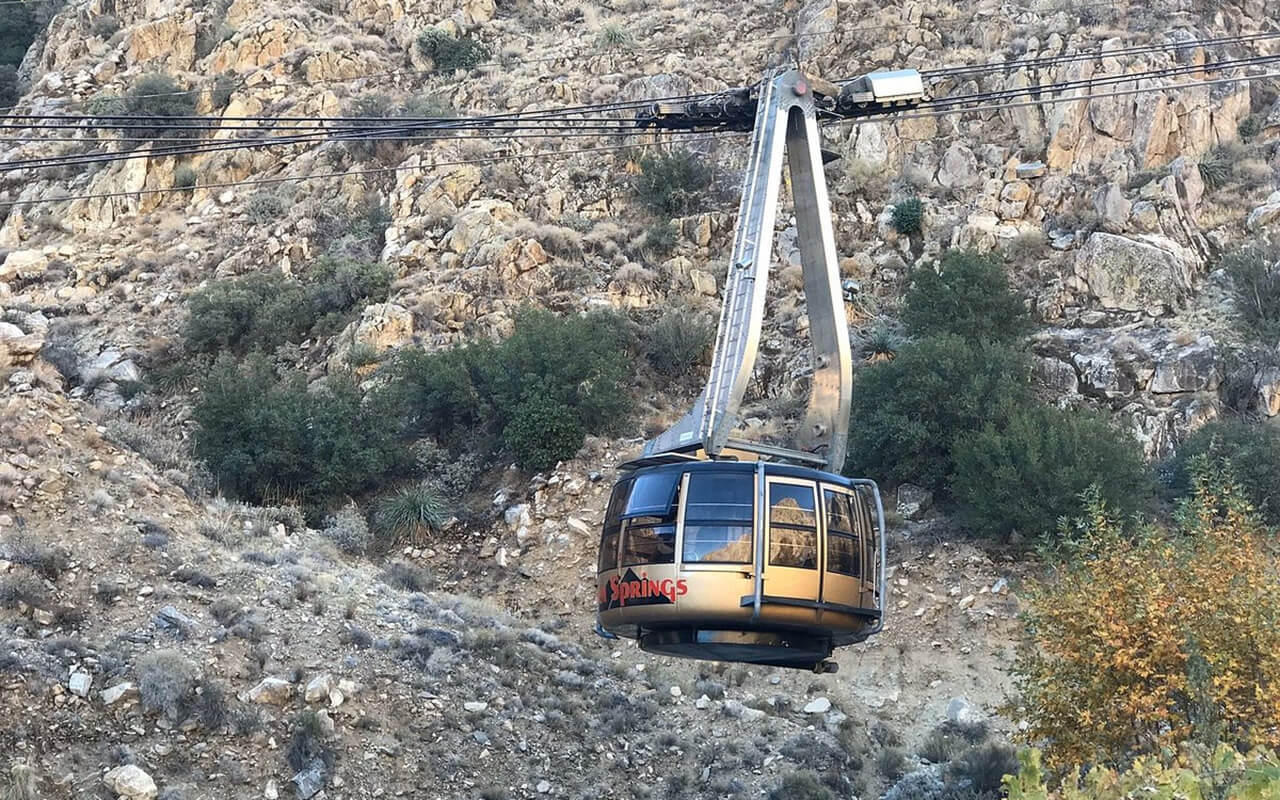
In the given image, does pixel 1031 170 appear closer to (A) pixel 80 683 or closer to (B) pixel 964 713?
(B) pixel 964 713

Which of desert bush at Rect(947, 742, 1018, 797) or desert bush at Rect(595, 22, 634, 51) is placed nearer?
desert bush at Rect(947, 742, 1018, 797)

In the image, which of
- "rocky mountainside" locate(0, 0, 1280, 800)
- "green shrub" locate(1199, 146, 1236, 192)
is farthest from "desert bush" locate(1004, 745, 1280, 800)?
"green shrub" locate(1199, 146, 1236, 192)

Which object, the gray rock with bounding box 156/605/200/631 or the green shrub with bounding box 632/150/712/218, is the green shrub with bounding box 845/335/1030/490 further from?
the green shrub with bounding box 632/150/712/218

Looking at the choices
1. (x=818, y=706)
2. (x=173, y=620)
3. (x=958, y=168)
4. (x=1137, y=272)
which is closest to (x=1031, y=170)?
(x=958, y=168)

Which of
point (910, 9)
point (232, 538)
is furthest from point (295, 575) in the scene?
point (910, 9)

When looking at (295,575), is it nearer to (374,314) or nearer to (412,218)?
(374,314)
